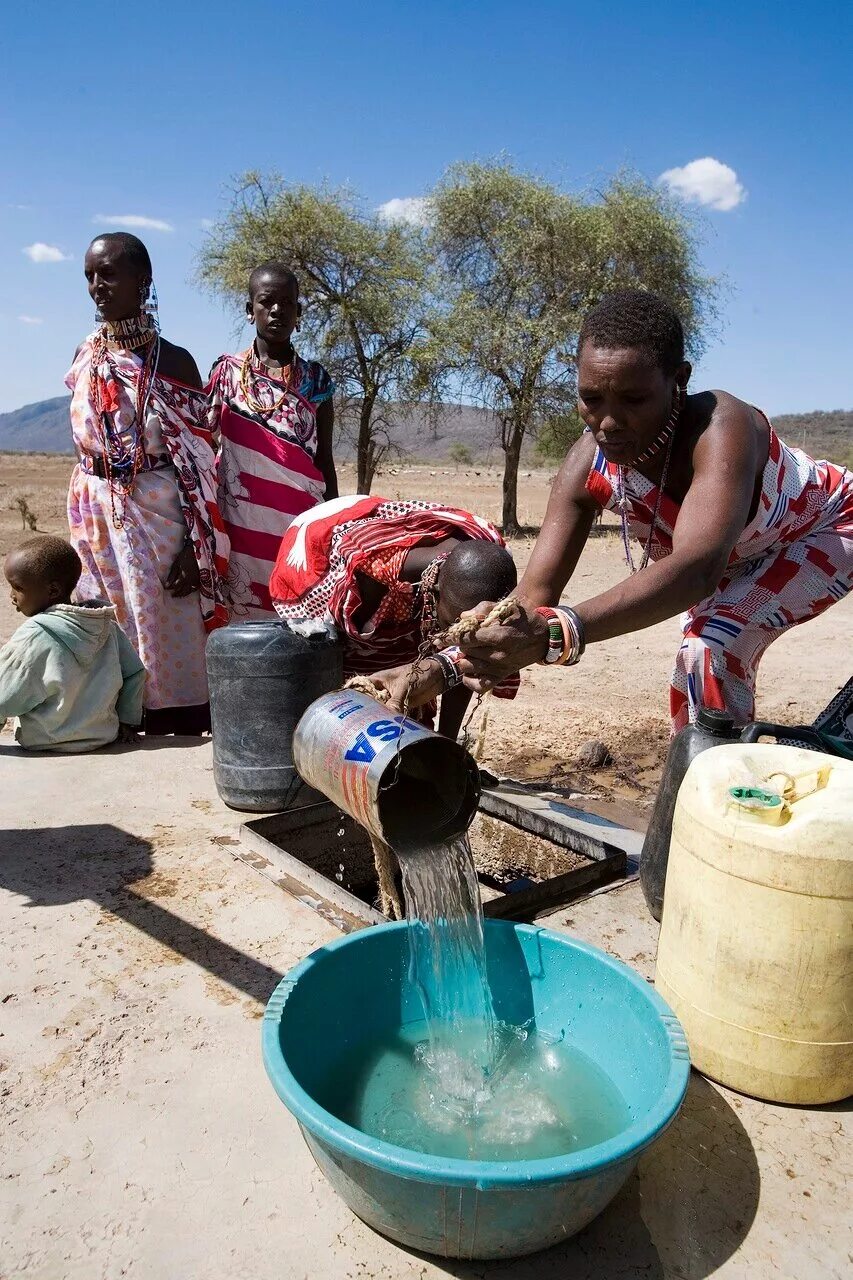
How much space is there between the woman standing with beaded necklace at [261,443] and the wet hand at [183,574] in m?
0.29

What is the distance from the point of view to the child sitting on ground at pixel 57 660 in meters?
3.58

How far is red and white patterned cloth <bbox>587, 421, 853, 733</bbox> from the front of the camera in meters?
2.46

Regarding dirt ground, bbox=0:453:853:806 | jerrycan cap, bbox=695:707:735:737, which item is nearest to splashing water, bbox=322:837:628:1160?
jerrycan cap, bbox=695:707:735:737

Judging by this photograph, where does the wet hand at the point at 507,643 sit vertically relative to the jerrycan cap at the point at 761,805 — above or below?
above

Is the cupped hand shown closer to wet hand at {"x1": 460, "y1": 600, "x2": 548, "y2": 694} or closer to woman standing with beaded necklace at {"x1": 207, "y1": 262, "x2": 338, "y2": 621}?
wet hand at {"x1": 460, "y1": 600, "x2": 548, "y2": 694}

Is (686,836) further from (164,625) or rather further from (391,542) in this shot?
(164,625)

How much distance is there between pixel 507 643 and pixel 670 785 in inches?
23.2

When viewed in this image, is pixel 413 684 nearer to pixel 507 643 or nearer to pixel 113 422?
pixel 507 643

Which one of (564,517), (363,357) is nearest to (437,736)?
(564,517)

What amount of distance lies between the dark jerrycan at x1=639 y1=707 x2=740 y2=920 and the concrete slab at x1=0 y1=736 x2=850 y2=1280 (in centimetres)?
15

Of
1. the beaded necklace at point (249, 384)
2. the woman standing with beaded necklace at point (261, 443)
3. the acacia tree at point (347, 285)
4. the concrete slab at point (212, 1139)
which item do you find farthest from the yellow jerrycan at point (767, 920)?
the acacia tree at point (347, 285)

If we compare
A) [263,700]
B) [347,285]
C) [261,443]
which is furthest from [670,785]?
[347,285]

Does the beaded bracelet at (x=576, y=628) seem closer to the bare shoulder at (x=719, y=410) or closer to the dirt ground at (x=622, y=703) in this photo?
the bare shoulder at (x=719, y=410)

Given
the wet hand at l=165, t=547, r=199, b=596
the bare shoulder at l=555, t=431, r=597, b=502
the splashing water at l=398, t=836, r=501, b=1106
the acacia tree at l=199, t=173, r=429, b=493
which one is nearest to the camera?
the splashing water at l=398, t=836, r=501, b=1106
